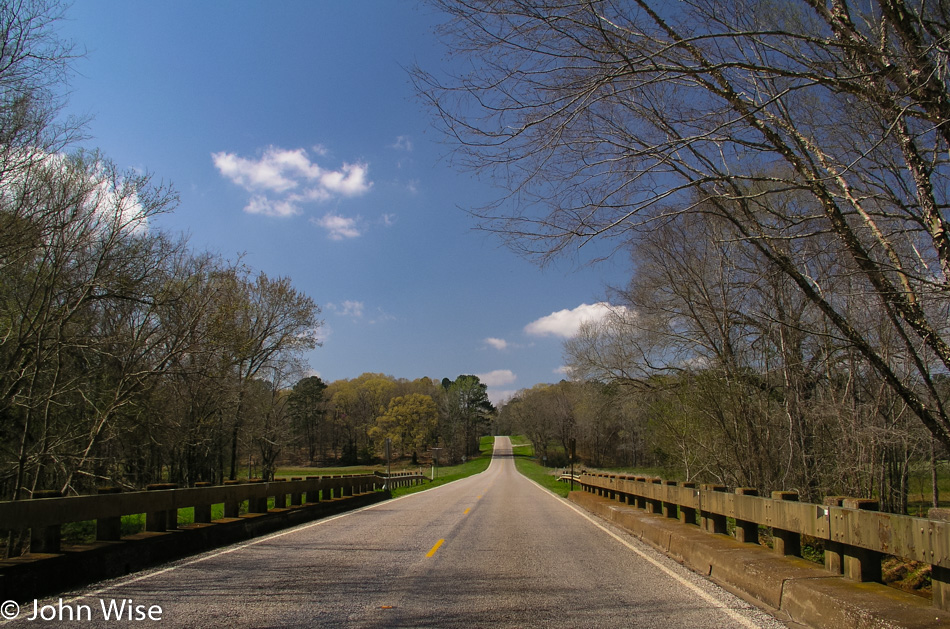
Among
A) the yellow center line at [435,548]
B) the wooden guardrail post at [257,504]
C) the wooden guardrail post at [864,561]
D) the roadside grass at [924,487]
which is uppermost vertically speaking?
the wooden guardrail post at [864,561]

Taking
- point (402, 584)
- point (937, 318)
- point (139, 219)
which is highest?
point (139, 219)

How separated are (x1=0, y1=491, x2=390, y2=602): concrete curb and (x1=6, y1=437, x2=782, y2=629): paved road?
274mm

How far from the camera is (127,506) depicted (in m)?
7.10

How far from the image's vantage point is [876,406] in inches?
509

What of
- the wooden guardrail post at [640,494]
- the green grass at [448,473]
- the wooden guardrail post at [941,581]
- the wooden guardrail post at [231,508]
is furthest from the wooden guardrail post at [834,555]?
the green grass at [448,473]

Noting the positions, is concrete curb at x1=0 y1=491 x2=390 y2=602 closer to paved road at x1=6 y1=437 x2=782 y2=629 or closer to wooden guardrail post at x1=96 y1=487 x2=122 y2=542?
wooden guardrail post at x1=96 y1=487 x2=122 y2=542

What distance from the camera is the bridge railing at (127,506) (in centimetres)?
554

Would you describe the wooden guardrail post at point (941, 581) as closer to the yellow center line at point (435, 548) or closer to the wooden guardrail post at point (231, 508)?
the yellow center line at point (435, 548)

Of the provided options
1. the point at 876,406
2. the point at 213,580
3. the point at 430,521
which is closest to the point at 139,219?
the point at 430,521

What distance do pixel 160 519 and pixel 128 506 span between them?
989 mm

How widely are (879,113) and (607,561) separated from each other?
625cm

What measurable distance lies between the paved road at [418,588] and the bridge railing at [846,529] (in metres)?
0.89

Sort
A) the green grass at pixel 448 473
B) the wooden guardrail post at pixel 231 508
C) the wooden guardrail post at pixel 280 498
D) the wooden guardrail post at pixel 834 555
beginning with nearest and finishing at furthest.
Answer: the wooden guardrail post at pixel 834 555 < the wooden guardrail post at pixel 231 508 < the wooden guardrail post at pixel 280 498 < the green grass at pixel 448 473

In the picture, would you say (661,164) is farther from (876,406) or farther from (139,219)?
(139,219)
